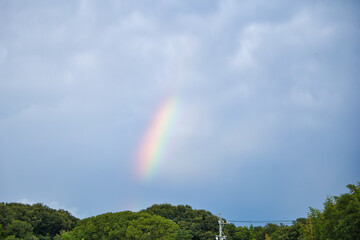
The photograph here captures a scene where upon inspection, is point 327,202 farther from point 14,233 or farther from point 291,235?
point 14,233

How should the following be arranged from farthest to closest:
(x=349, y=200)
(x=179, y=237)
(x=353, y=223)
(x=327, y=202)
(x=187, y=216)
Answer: (x=187, y=216) < (x=179, y=237) < (x=327, y=202) < (x=349, y=200) < (x=353, y=223)

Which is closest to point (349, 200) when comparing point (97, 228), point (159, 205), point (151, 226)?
point (151, 226)

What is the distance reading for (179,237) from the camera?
59.8m

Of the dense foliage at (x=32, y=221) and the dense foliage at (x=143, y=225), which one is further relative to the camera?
the dense foliage at (x=32, y=221)

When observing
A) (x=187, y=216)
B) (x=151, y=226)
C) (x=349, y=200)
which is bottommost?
(x=349, y=200)

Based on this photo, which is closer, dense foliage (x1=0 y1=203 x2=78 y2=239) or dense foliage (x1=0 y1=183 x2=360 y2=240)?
dense foliage (x1=0 y1=183 x2=360 y2=240)

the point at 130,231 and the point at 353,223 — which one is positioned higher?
the point at 130,231

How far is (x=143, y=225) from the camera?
6159 cm

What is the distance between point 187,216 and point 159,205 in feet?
26.8

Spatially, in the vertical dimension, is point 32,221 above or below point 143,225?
above

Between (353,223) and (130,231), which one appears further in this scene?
(130,231)

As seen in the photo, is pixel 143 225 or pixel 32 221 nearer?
pixel 143 225

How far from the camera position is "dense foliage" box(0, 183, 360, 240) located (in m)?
51.4

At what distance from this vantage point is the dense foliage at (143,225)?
51369mm
